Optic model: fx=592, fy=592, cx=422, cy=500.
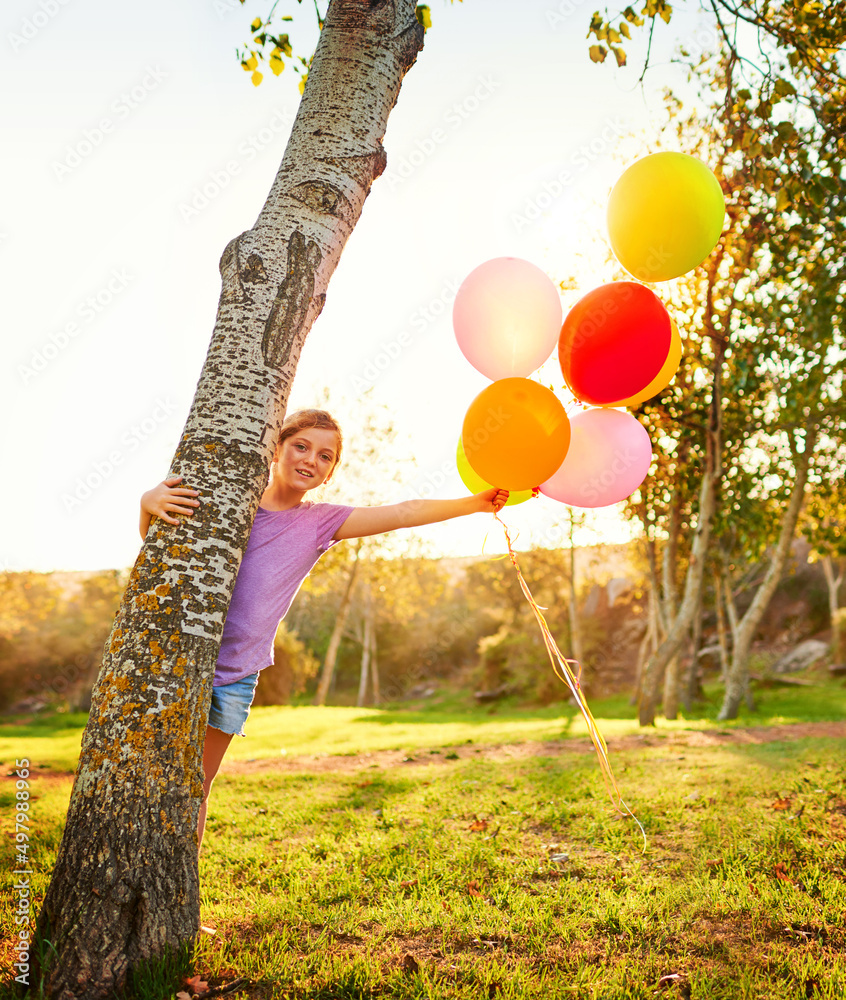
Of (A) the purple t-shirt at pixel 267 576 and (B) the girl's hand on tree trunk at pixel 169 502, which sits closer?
(B) the girl's hand on tree trunk at pixel 169 502

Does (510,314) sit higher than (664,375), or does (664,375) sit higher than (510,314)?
(510,314)

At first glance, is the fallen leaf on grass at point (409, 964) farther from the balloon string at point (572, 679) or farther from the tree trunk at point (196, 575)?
the balloon string at point (572, 679)

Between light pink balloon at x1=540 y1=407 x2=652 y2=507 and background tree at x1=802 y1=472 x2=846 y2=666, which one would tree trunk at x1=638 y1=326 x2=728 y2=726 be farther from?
light pink balloon at x1=540 y1=407 x2=652 y2=507

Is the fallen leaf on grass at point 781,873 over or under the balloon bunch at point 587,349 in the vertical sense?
under

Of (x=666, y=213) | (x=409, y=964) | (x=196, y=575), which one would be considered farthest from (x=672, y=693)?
(x=196, y=575)

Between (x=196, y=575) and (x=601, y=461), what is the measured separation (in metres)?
2.13

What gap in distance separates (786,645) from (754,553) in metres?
16.8

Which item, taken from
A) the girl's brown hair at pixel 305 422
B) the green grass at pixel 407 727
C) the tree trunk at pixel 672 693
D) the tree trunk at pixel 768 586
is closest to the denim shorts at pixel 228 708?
the girl's brown hair at pixel 305 422

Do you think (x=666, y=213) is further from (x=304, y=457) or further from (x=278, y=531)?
(x=278, y=531)

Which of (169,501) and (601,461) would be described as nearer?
(169,501)

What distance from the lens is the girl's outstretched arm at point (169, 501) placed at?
86.4 inches

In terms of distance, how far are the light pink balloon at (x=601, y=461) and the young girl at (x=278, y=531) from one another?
0.49 metres

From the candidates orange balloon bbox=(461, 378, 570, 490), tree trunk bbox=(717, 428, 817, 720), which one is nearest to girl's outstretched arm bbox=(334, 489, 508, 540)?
orange balloon bbox=(461, 378, 570, 490)

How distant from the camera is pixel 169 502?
220cm
